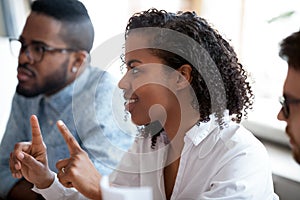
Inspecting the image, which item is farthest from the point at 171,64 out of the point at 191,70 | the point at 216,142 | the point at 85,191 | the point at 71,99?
the point at 71,99

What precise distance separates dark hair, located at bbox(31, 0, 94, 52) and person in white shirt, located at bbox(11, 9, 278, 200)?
0.26 meters

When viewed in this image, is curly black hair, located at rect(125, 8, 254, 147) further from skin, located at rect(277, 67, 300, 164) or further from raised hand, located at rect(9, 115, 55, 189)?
raised hand, located at rect(9, 115, 55, 189)

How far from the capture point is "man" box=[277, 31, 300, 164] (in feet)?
2.21

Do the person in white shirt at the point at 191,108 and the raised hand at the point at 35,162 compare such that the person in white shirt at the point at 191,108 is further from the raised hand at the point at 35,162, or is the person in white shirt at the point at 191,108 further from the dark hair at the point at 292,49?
the dark hair at the point at 292,49

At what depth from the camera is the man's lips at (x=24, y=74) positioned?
1.20m

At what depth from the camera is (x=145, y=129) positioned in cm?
98

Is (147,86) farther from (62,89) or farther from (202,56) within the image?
(62,89)

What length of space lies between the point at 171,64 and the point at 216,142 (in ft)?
0.57

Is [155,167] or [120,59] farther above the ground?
[120,59]

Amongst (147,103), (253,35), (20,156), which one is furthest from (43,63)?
(253,35)

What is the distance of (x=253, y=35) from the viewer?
1.40 metres

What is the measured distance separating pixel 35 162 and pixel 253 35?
79cm

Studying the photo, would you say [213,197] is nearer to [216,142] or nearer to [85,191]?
[216,142]

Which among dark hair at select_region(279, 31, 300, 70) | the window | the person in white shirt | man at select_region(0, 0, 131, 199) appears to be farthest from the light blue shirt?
dark hair at select_region(279, 31, 300, 70)
